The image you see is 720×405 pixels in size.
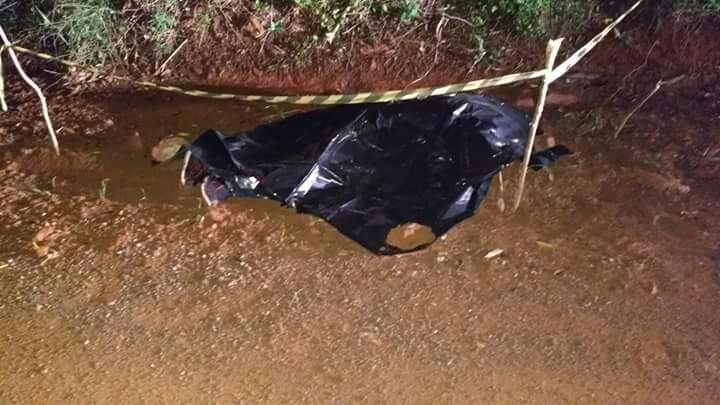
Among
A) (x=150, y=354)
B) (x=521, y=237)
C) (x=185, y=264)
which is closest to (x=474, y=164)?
(x=521, y=237)

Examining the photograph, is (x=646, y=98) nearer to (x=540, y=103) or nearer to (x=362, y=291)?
(x=540, y=103)

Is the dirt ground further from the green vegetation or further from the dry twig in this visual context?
the green vegetation

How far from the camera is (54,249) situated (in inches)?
127

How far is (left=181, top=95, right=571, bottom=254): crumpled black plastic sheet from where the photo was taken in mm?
3266

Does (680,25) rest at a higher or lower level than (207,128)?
higher

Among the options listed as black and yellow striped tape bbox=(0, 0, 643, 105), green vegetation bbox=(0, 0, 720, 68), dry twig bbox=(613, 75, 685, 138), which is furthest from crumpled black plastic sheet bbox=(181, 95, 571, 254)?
green vegetation bbox=(0, 0, 720, 68)

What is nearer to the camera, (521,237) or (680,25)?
(521,237)

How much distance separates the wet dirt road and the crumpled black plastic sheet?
0.10 metres

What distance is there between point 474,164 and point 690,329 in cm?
113

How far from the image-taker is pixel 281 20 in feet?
14.3

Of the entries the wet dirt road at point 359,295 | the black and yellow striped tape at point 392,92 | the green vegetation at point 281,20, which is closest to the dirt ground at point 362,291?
the wet dirt road at point 359,295

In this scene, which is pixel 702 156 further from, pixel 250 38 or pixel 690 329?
pixel 250 38

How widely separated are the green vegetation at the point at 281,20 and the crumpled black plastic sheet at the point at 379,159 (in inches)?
29.5

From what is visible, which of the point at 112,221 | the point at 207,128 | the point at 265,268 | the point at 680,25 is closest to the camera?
the point at 265,268
